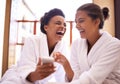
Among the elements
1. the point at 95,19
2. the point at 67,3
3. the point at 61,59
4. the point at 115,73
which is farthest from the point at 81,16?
the point at 67,3

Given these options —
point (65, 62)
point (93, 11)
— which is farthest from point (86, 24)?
point (65, 62)

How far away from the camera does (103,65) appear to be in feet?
3.57

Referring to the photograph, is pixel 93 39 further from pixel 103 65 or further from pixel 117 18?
pixel 117 18

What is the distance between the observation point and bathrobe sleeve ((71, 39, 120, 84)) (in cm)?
105

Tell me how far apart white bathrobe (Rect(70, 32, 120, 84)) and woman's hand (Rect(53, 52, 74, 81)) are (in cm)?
4

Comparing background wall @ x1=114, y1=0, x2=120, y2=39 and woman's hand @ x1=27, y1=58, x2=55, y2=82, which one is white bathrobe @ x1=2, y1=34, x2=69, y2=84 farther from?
background wall @ x1=114, y1=0, x2=120, y2=39

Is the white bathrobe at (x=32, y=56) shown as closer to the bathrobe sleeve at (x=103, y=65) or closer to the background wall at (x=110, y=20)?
the bathrobe sleeve at (x=103, y=65)

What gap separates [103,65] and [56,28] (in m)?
0.61

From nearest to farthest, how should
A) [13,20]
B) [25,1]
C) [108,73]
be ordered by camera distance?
[108,73] → [13,20] → [25,1]

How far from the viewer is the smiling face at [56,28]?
1555mm

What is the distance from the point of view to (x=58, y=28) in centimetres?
155

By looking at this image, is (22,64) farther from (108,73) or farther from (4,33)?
(4,33)

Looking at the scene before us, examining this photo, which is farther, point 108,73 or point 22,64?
point 22,64

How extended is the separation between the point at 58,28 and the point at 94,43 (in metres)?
0.39
